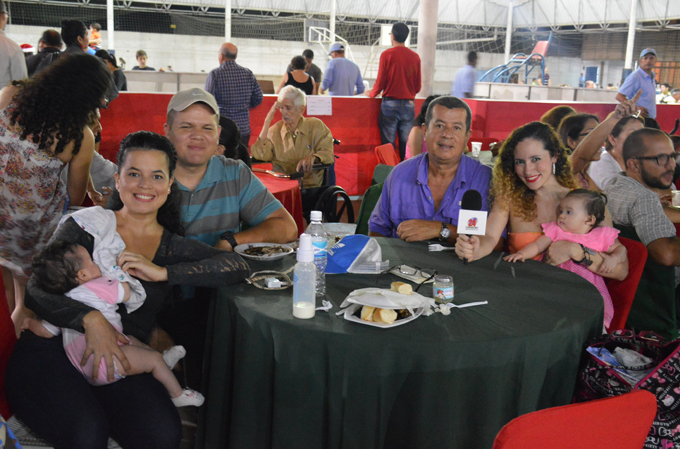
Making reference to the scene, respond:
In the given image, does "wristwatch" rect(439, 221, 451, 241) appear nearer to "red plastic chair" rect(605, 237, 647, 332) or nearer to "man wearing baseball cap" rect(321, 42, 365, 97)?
"red plastic chair" rect(605, 237, 647, 332)

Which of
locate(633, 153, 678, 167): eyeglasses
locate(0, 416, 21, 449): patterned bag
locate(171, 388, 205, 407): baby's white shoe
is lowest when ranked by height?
locate(171, 388, 205, 407): baby's white shoe

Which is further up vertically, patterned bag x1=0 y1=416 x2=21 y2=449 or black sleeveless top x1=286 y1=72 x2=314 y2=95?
black sleeveless top x1=286 y1=72 x2=314 y2=95

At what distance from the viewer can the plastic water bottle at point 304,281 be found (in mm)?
1586

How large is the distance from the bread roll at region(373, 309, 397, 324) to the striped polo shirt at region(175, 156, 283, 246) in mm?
1110

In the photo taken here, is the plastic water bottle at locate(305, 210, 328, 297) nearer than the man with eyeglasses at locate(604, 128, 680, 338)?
Yes

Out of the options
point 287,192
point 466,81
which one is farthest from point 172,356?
point 466,81

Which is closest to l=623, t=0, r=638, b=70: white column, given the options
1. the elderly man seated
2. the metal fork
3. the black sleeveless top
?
the black sleeveless top

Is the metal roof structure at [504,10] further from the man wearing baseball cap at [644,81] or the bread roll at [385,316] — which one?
the bread roll at [385,316]

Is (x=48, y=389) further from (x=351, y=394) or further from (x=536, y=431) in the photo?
(x=536, y=431)

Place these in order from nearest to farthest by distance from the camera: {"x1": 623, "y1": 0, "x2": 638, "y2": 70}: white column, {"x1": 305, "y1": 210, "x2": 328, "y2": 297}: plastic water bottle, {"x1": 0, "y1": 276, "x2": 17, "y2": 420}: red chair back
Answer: {"x1": 0, "y1": 276, "x2": 17, "y2": 420}: red chair back < {"x1": 305, "y1": 210, "x2": 328, "y2": 297}: plastic water bottle < {"x1": 623, "y1": 0, "x2": 638, "y2": 70}: white column

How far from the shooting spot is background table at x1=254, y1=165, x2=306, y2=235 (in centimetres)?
360

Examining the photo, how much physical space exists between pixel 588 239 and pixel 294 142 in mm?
2970

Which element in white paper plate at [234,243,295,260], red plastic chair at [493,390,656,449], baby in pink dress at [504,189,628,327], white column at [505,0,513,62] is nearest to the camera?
red plastic chair at [493,390,656,449]

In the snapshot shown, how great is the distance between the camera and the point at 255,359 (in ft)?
5.55
